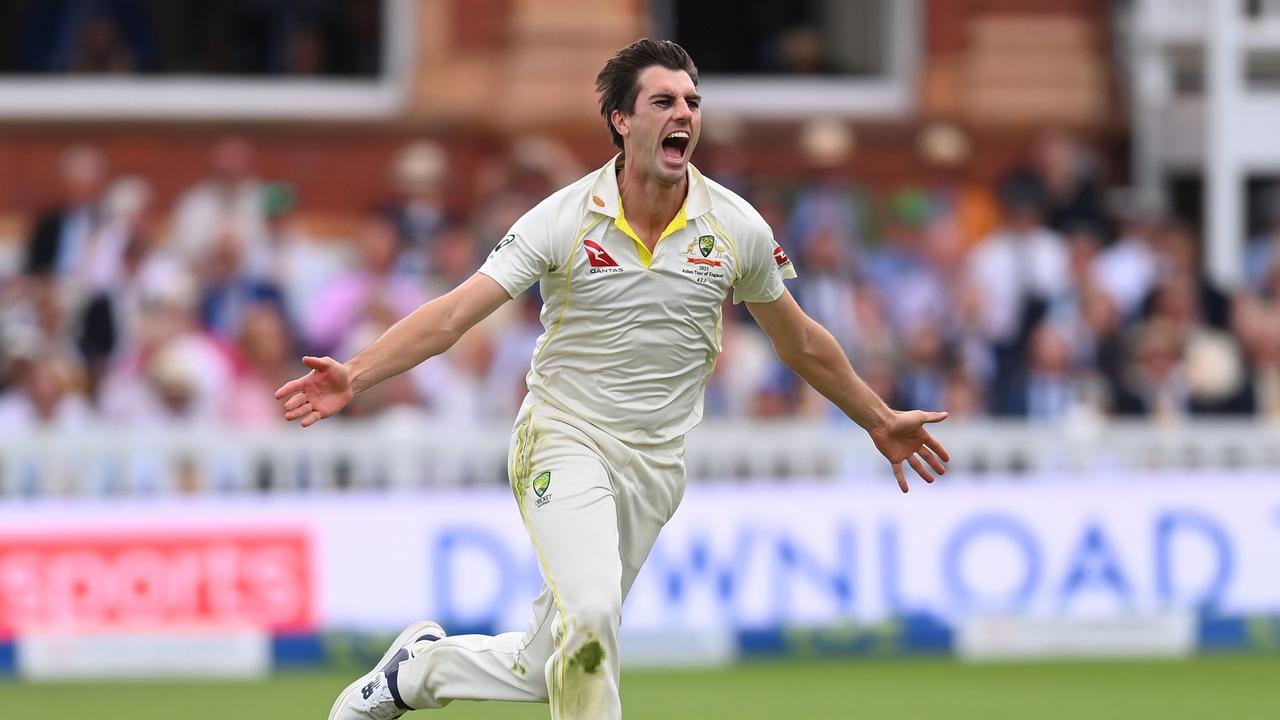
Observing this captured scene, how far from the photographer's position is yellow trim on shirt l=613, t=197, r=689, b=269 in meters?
7.34

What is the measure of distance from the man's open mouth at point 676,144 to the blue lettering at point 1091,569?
6696mm

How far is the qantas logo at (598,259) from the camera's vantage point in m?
7.29

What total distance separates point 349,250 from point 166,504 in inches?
147

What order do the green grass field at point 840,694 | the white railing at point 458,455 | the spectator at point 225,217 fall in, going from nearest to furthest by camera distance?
the green grass field at point 840,694 → the white railing at point 458,455 → the spectator at point 225,217

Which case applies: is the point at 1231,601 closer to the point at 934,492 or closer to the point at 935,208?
the point at 934,492

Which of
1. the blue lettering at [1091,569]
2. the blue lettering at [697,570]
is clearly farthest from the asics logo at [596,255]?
the blue lettering at [1091,569]

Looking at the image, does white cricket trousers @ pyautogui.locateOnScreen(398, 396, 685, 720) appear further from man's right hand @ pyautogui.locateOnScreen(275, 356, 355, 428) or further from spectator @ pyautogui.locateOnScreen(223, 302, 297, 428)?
spectator @ pyautogui.locateOnScreen(223, 302, 297, 428)

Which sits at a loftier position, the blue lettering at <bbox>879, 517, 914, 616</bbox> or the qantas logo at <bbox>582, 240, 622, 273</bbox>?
the qantas logo at <bbox>582, 240, 622, 273</bbox>

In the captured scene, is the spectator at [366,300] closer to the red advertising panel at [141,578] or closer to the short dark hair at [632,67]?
the red advertising panel at [141,578]

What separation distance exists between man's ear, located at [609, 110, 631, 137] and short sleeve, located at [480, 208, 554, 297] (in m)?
0.41

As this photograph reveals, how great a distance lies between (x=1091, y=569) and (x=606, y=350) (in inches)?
260

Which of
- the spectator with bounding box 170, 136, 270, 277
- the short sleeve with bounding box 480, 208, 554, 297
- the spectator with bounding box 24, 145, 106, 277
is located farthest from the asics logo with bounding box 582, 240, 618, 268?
the spectator with bounding box 24, 145, 106, 277

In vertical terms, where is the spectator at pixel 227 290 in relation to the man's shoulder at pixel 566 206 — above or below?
below

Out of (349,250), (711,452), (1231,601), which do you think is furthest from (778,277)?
(349,250)
